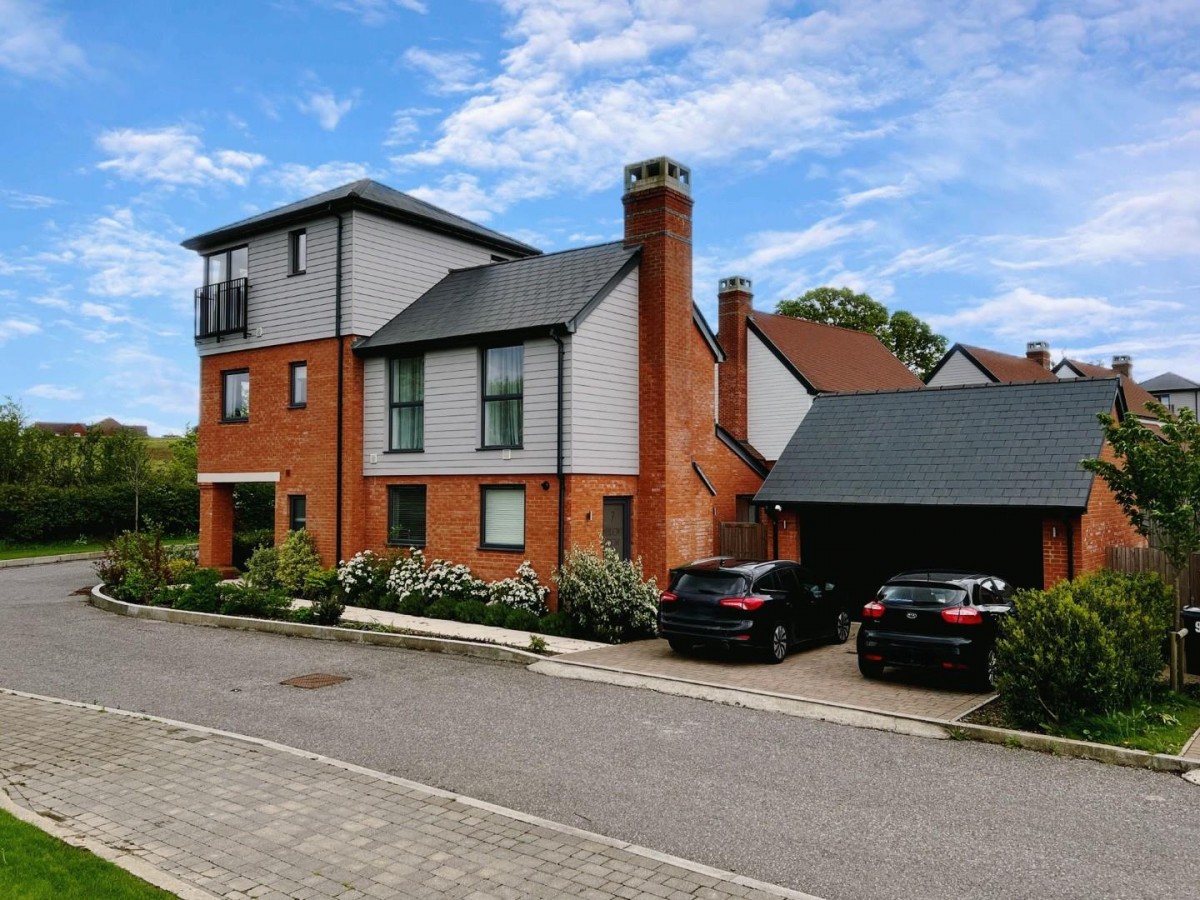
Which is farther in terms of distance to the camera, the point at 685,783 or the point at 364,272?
the point at 364,272

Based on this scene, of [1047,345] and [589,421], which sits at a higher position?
[1047,345]

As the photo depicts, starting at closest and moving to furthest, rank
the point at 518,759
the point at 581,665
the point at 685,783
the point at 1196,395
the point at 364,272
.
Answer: the point at 685,783 < the point at 518,759 < the point at 581,665 < the point at 364,272 < the point at 1196,395

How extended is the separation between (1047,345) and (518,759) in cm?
4682

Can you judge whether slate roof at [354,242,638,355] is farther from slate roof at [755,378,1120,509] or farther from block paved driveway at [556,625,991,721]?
block paved driveway at [556,625,991,721]

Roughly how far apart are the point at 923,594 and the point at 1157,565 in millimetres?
5743

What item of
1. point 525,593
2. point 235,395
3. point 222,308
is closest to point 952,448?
point 525,593

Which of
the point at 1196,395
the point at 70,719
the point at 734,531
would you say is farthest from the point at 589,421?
the point at 1196,395

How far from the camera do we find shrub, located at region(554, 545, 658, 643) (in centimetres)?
1584

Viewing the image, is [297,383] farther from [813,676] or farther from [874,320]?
[874,320]

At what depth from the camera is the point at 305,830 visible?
6.72 metres

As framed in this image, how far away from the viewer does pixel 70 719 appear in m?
10.0

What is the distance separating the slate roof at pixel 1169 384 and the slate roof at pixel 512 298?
2938 inches

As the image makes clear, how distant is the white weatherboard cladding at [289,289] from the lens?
20.7 m

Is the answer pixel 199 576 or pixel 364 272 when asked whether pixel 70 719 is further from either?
pixel 364 272
